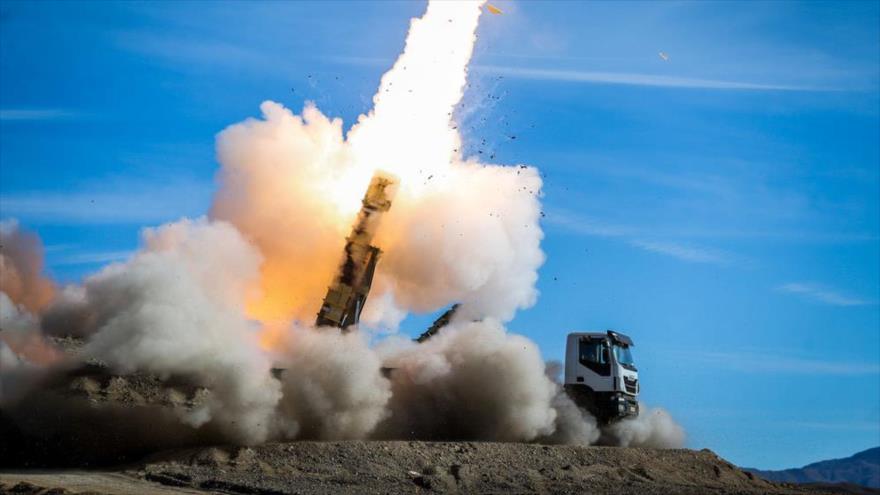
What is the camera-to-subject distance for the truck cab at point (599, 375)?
100ft

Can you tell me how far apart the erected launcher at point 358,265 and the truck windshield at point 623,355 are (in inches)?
305

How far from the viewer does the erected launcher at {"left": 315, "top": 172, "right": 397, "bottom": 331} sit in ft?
88.7

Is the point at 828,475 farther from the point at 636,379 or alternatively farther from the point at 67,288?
the point at 67,288

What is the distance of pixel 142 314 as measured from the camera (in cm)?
2219

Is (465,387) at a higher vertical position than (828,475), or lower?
lower

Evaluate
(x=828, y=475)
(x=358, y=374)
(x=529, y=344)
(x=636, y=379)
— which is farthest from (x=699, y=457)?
(x=828, y=475)

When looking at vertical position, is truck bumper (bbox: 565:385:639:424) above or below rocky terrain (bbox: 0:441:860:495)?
above

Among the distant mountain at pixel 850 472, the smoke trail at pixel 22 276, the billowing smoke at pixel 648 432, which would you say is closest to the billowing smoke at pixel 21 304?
the smoke trail at pixel 22 276

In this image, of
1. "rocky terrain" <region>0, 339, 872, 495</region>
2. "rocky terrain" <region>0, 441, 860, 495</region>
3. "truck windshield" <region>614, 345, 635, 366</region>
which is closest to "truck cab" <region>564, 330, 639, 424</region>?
"truck windshield" <region>614, 345, 635, 366</region>

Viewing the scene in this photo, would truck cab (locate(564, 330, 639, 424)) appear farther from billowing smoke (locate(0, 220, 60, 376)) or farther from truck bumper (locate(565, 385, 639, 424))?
billowing smoke (locate(0, 220, 60, 376))

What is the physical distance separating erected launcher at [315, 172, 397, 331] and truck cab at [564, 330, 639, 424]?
22.6ft

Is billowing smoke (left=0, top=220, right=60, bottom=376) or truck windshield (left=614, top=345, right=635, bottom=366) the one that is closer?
billowing smoke (left=0, top=220, right=60, bottom=376)

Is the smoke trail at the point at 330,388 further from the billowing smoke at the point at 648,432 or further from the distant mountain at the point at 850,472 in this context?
the distant mountain at the point at 850,472

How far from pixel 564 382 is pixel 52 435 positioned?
14607 millimetres
